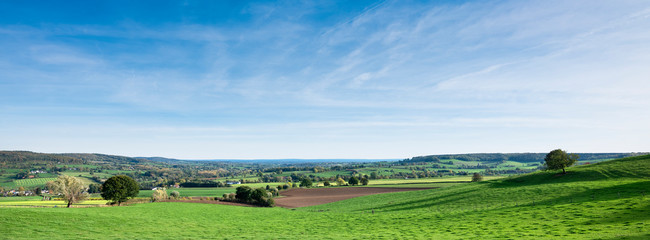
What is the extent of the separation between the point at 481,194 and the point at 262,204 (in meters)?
54.3

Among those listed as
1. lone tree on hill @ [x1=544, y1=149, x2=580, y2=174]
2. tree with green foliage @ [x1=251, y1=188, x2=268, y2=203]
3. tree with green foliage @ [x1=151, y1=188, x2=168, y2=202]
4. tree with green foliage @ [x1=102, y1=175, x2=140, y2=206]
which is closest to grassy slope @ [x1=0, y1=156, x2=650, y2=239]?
lone tree on hill @ [x1=544, y1=149, x2=580, y2=174]

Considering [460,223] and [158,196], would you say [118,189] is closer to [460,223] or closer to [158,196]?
[158,196]

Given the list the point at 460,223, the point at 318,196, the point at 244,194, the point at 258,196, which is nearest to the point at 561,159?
the point at 460,223

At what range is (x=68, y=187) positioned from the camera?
2354 inches

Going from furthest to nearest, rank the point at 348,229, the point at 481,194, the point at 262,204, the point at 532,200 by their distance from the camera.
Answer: the point at 262,204
the point at 481,194
the point at 532,200
the point at 348,229

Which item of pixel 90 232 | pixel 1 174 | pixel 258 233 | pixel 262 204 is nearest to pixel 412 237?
pixel 258 233

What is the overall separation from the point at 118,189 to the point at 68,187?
9.07 metres

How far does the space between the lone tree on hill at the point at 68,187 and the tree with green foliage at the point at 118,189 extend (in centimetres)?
533

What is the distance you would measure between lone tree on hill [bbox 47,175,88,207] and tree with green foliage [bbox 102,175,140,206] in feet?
17.5

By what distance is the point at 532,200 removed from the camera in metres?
44.3

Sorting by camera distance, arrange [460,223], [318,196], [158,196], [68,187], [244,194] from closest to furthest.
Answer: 1. [460,223]
2. [68,187]
3. [158,196]
4. [244,194]
5. [318,196]

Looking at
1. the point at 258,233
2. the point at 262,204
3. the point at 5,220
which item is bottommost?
the point at 262,204

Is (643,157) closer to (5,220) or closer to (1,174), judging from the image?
(5,220)

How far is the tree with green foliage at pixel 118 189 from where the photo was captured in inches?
2421
